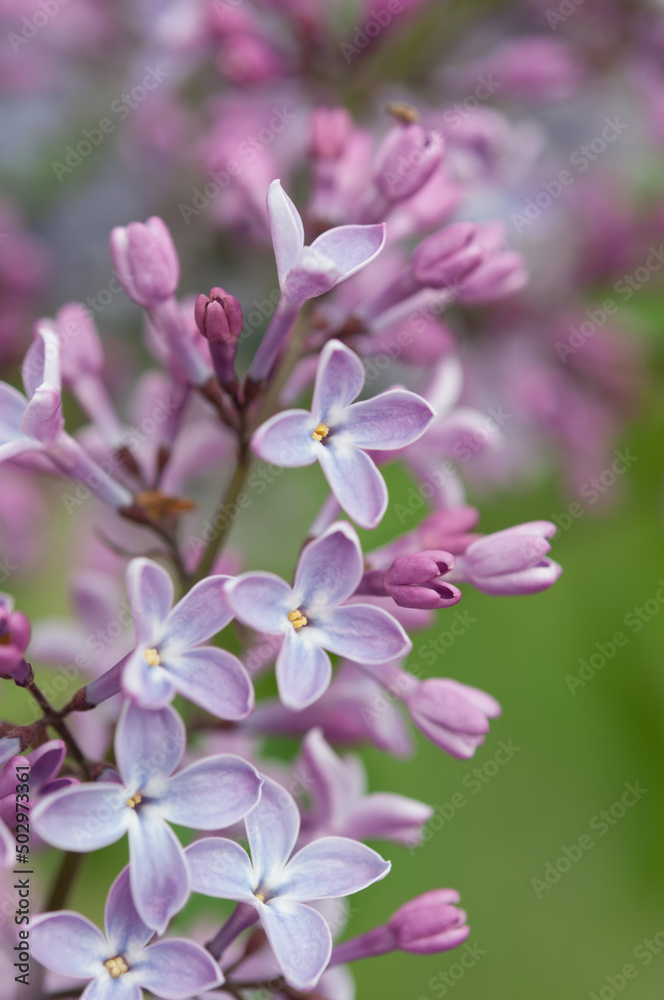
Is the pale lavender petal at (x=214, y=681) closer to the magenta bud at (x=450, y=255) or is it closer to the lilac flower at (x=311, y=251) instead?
the lilac flower at (x=311, y=251)

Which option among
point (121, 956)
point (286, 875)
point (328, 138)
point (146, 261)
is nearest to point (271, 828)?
point (286, 875)

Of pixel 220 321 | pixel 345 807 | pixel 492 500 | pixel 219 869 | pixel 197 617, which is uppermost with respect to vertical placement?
pixel 220 321

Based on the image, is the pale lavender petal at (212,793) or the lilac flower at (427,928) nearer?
the pale lavender petal at (212,793)

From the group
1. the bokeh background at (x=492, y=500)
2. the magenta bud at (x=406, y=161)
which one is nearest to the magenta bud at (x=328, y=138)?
the magenta bud at (x=406, y=161)

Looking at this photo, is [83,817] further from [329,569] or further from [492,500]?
[492,500]

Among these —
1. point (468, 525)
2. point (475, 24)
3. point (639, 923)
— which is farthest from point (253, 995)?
point (475, 24)
